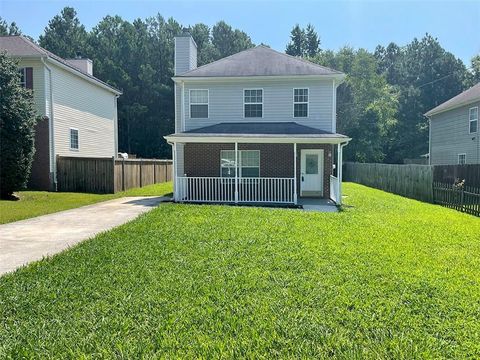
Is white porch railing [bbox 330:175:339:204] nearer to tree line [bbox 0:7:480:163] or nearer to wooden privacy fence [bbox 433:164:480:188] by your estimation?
wooden privacy fence [bbox 433:164:480:188]

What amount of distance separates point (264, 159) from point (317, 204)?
3452 millimetres

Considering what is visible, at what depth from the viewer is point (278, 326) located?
420cm

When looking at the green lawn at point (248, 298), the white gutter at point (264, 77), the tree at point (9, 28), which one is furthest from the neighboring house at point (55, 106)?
the tree at point (9, 28)

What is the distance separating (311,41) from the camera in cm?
6575

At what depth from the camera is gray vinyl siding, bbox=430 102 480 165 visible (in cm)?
2200

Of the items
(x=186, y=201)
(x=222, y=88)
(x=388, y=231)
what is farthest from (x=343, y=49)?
(x=388, y=231)

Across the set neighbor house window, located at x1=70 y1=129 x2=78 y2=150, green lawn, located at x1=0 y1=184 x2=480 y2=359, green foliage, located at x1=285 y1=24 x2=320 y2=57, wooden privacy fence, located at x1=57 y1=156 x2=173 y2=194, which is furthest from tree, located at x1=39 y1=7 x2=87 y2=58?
green lawn, located at x1=0 y1=184 x2=480 y2=359

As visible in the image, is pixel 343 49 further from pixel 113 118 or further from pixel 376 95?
pixel 113 118

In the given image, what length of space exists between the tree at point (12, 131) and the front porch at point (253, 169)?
239 inches

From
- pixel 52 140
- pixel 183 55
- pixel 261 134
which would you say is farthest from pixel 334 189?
pixel 52 140

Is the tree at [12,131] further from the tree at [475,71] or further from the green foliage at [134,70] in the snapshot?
the tree at [475,71]

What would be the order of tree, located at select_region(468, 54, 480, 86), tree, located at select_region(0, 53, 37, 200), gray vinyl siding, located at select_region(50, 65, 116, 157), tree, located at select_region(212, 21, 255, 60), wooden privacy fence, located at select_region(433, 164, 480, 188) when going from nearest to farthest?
tree, located at select_region(0, 53, 37, 200) → wooden privacy fence, located at select_region(433, 164, 480, 188) → gray vinyl siding, located at select_region(50, 65, 116, 157) → tree, located at select_region(468, 54, 480, 86) → tree, located at select_region(212, 21, 255, 60)

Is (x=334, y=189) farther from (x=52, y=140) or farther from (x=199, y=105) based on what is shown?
(x=52, y=140)

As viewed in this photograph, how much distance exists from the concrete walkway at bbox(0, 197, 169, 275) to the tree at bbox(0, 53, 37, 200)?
366 cm
